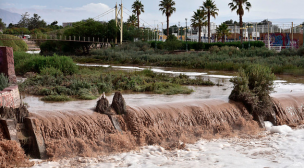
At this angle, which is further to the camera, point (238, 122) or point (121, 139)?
point (238, 122)

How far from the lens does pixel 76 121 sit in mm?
7938

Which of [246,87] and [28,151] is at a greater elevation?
[246,87]

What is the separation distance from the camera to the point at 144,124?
28.6 feet

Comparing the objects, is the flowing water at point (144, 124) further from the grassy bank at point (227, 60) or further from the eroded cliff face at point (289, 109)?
the grassy bank at point (227, 60)

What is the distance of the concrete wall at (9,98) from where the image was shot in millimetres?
7734

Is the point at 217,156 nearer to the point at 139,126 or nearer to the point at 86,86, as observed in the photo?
the point at 139,126

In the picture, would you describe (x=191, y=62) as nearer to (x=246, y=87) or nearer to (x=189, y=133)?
(x=246, y=87)

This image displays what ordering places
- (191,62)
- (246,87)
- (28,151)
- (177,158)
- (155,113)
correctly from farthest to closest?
1. (191,62)
2. (246,87)
3. (155,113)
4. (177,158)
5. (28,151)

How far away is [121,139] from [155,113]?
54.4 inches

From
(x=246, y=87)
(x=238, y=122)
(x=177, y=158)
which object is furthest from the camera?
(x=246, y=87)

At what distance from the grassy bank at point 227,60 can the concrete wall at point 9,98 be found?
15126 mm

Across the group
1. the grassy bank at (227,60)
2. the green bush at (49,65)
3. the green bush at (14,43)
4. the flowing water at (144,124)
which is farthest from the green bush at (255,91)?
the green bush at (14,43)

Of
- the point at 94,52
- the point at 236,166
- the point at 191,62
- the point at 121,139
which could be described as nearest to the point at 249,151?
the point at 236,166

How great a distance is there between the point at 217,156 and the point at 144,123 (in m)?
1.93
